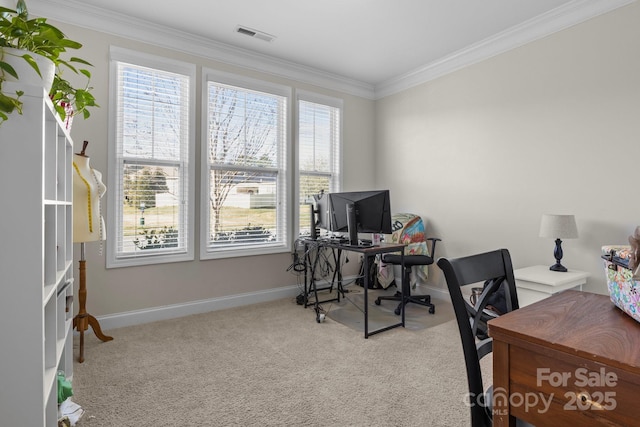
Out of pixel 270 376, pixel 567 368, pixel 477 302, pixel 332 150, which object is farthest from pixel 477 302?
pixel 332 150

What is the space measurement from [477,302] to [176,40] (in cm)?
365

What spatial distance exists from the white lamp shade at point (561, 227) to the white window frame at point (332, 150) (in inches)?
101

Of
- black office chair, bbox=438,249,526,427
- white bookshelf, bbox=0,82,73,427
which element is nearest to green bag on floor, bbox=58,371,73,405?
white bookshelf, bbox=0,82,73,427

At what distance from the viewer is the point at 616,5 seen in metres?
2.68

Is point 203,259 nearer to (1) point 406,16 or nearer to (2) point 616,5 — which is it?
(1) point 406,16

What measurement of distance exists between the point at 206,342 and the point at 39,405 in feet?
5.81

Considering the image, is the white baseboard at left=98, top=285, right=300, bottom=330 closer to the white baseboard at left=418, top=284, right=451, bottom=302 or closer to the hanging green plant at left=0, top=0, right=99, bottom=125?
the white baseboard at left=418, top=284, right=451, bottom=302

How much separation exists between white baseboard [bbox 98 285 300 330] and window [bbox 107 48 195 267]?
49 centimetres

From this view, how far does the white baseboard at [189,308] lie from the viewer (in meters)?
3.07

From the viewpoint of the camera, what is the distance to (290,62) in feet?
13.2

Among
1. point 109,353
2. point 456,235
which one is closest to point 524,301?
point 456,235

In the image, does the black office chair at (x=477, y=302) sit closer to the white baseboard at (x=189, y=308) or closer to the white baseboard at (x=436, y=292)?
the white baseboard at (x=436, y=292)

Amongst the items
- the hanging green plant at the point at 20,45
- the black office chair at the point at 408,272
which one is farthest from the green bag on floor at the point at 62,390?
the black office chair at the point at 408,272

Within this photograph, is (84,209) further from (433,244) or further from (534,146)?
(534,146)
